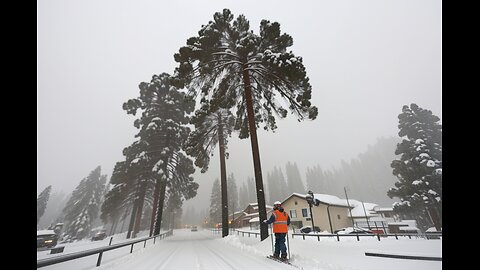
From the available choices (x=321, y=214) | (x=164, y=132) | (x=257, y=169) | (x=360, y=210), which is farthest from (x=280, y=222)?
(x=360, y=210)

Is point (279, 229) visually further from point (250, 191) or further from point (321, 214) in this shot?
point (250, 191)

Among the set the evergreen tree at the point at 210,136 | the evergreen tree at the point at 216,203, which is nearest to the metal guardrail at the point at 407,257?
the evergreen tree at the point at 210,136

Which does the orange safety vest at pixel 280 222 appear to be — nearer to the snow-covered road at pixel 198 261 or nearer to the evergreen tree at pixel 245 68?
the snow-covered road at pixel 198 261

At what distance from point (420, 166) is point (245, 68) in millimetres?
18697

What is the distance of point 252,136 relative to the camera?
12.5 m

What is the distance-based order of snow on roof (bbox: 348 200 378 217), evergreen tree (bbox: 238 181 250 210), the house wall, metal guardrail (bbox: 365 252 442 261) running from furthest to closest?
A: evergreen tree (bbox: 238 181 250 210)
snow on roof (bbox: 348 200 378 217)
the house wall
metal guardrail (bbox: 365 252 442 261)

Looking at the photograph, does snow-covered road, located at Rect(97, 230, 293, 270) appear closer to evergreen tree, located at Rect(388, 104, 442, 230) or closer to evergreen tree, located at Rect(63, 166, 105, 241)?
evergreen tree, located at Rect(388, 104, 442, 230)

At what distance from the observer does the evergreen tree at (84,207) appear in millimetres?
40916

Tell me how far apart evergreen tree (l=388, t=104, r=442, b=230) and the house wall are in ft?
45.3

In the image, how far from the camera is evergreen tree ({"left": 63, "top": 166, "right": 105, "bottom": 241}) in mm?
40916

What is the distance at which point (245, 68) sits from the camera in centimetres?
1370

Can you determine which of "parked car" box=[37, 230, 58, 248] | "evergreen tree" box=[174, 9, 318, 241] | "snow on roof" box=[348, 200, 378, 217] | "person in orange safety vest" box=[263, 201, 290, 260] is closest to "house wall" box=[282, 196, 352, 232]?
"snow on roof" box=[348, 200, 378, 217]

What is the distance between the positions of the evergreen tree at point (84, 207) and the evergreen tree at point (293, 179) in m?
69.6
